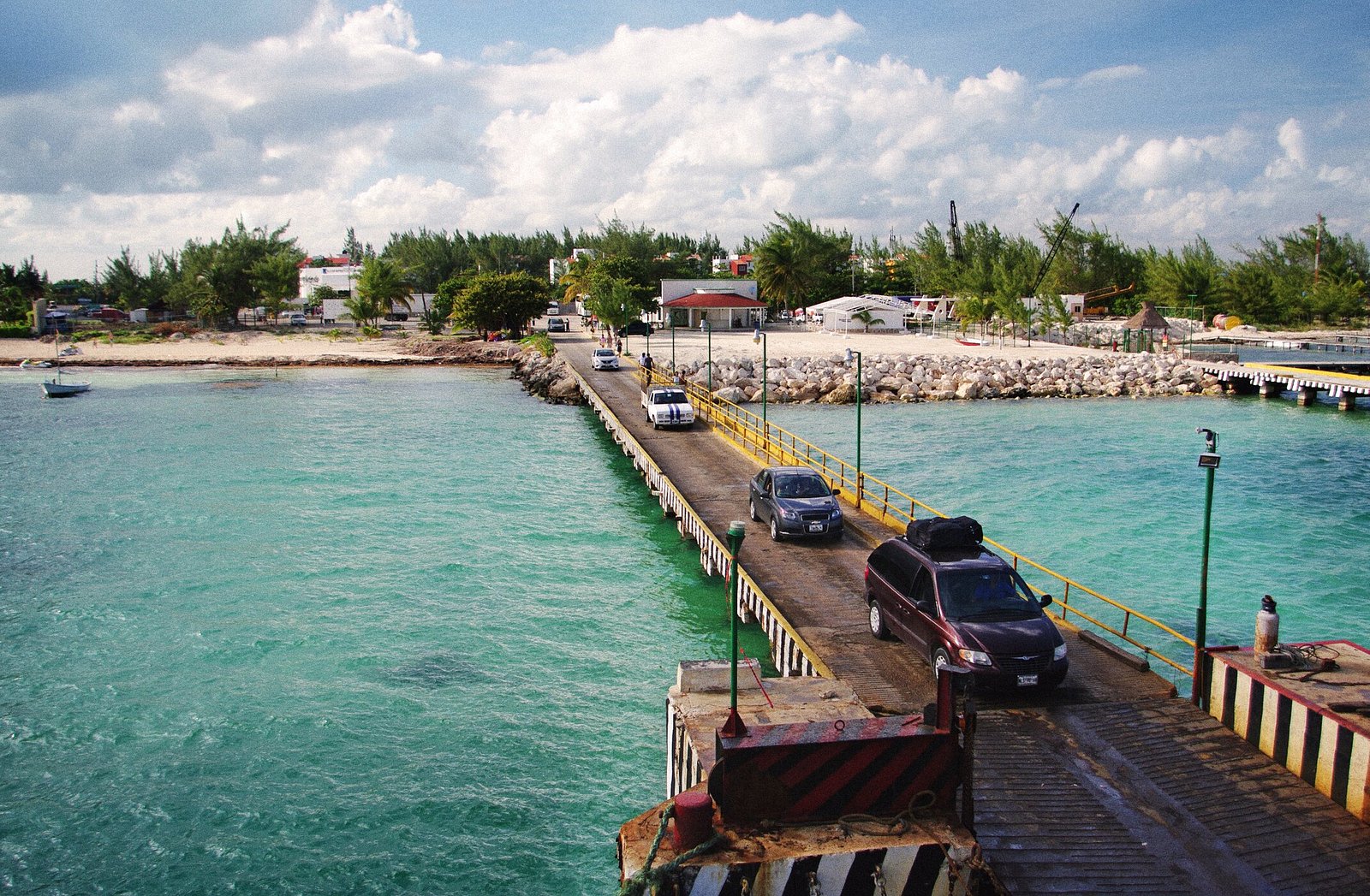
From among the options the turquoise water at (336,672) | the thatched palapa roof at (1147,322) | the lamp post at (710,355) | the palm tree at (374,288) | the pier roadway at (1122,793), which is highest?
the palm tree at (374,288)

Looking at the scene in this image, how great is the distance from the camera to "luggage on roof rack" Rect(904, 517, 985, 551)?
50.6ft

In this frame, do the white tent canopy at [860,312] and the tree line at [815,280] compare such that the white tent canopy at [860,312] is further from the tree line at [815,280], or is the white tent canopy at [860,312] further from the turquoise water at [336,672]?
the turquoise water at [336,672]

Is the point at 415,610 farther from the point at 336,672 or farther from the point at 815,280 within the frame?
the point at 815,280

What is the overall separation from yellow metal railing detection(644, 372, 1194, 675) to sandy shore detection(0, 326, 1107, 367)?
24.5 metres

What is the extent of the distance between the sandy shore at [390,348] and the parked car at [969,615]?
5137 cm

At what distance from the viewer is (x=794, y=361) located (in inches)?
2635

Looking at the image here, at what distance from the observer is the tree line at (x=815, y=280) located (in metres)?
96.2

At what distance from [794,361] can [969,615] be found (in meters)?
53.7

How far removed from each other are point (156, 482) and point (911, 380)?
4328cm

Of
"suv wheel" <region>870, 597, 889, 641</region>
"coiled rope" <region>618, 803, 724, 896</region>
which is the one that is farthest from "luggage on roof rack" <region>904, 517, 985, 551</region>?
"coiled rope" <region>618, 803, 724, 896</region>

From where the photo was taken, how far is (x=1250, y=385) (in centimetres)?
6381

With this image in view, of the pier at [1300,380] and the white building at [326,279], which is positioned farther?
the white building at [326,279]

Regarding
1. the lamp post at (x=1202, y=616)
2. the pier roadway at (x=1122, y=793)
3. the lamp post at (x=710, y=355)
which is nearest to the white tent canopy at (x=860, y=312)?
the lamp post at (x=710, y=355)

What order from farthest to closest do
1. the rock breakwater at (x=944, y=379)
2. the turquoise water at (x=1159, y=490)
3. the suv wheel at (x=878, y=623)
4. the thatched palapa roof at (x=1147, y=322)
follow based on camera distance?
the thatched palapa roof at (x=1147, y=322), the rock breakwater at (x=944, y=379), the turquoise water at (x=1159, y=490), the suv wheel at (x=878, y=623)
